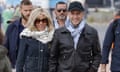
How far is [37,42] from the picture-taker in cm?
698

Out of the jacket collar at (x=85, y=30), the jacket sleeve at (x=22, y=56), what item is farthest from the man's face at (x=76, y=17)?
the jacket sleeve at (x=22, y=56)

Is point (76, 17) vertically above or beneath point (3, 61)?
above

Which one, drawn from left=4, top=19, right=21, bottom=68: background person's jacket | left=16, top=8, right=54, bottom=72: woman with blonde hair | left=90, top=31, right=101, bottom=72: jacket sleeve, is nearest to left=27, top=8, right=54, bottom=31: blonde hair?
left=16, top=8, right=54, bottom=72: woman with blonde hair

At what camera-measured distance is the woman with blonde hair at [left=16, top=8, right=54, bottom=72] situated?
691 centimetres

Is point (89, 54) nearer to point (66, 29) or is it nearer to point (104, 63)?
point (66, 29)

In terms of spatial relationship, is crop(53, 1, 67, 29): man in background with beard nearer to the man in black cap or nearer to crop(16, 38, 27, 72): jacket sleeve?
crop(16, 38, 27, 72): jacket sleeve

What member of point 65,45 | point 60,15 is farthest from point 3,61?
point 60,15

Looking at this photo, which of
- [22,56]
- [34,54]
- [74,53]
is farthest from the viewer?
[22,56]

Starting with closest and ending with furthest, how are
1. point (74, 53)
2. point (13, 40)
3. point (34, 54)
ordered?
1. point (74, 53)
2. point (34, 54)
3. point (13, 40)

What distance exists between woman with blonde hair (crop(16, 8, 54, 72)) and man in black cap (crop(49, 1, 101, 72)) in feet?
0.66

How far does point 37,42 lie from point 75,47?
25.2 inches

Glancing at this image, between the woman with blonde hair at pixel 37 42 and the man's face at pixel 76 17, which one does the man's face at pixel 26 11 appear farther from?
the man's face at pixel 76 17

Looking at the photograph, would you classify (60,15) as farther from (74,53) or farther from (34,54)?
(74,53)

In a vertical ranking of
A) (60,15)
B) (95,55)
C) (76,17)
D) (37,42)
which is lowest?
(95,55)
